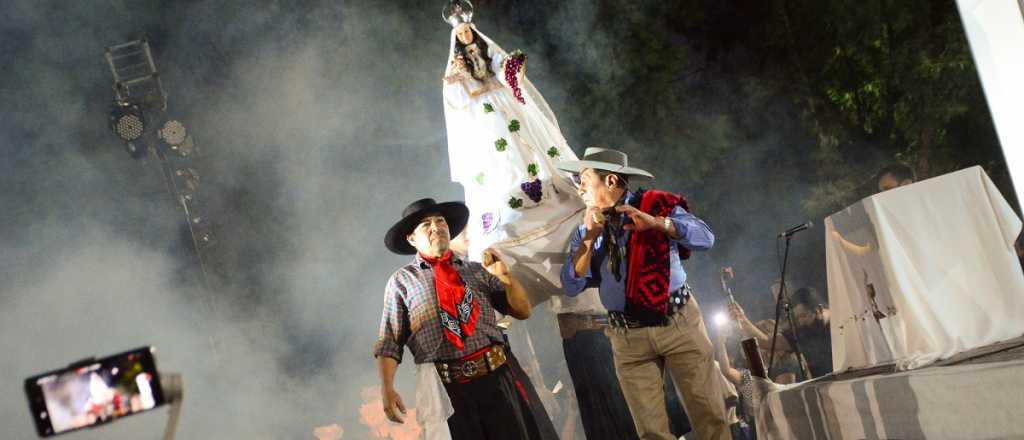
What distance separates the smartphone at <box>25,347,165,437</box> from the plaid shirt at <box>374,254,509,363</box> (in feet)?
5.79

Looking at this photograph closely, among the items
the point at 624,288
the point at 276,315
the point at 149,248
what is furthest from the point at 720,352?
the point at 149,248

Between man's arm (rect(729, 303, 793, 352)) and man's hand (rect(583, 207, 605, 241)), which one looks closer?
man's hand (rect(583, 207, 605, 241))

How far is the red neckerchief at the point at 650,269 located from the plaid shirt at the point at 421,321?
77 centimetres

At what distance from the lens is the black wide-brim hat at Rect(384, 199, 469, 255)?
447 cm

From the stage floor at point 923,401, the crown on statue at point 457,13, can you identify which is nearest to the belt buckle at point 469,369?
the stage floor at point 923,401

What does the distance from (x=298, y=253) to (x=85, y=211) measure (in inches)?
86.8

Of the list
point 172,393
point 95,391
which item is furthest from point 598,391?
point 95,391

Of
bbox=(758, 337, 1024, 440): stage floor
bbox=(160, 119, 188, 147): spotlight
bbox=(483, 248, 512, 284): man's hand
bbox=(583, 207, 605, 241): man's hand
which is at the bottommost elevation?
bbox=(758, 337, 1024, 440): stage floor

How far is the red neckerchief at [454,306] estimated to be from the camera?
4.07 metres

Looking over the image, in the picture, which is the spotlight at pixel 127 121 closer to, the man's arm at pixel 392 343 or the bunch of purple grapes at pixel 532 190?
the bunch of purple grapes at pixel 532 190

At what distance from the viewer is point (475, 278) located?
4383 millimetres

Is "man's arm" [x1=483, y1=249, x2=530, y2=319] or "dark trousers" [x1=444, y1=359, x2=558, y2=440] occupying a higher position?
"man's arm" [x1=483, y1=249, x2=530, y2=319]

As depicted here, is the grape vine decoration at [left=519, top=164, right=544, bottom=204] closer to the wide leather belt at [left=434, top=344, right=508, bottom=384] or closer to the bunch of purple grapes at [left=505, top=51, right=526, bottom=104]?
the bunch of purple grapes at [left=505, top=51, right=526, bottom=104]

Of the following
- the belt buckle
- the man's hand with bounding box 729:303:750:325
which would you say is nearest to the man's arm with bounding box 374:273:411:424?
the belt buckle
